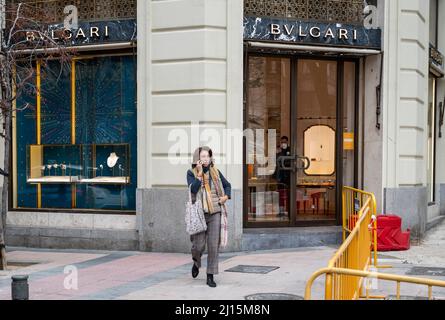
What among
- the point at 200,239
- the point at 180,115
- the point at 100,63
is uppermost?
the point at 100,63

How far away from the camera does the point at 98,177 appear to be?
1274 cm

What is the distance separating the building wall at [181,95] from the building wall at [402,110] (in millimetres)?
3300

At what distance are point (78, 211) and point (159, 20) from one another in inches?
169

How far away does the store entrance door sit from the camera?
1266 cm

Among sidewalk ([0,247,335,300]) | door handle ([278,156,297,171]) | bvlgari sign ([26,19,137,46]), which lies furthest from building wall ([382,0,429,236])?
bvlgari sign ([26,19,137,46])

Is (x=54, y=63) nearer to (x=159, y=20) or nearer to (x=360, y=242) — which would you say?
(x=159, y=20)

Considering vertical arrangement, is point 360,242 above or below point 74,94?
below

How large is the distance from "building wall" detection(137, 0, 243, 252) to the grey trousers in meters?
2.79

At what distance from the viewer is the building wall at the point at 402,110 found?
12.7 meters

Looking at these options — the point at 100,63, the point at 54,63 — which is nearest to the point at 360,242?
the point at 100,63

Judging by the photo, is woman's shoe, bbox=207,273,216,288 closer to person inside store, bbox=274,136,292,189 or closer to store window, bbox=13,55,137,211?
store window, bbox=13,55,137,211

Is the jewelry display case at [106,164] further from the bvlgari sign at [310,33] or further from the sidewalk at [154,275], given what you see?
the bvlgari sign at [310,33]

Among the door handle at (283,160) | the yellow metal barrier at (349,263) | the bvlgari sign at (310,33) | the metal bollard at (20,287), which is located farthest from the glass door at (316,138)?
the metal bollard at (20,287)
